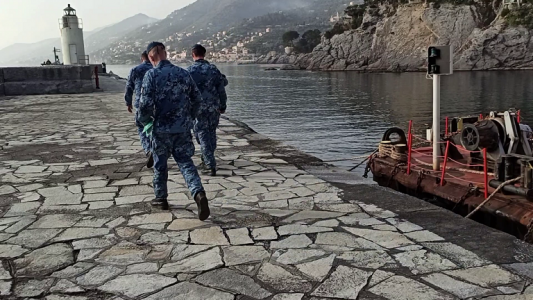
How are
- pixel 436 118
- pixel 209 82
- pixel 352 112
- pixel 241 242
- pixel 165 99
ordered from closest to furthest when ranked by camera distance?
pixel 241 242
pixel 165 99
pixel 209 82
pixel 436 118
pixel 352 112

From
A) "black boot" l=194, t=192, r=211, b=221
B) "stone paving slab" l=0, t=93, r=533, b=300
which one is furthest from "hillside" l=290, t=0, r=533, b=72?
"black boot" l=194, t=192, r=211, b=221

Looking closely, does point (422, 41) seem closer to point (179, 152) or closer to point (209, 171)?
point (209, 171)

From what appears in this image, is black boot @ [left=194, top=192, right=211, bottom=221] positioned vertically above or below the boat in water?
above

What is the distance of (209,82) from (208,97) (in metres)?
0.22

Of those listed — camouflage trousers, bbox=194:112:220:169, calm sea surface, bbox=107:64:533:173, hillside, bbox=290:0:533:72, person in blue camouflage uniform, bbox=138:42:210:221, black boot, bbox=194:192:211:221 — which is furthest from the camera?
hillside, bbox=290:0:533:72

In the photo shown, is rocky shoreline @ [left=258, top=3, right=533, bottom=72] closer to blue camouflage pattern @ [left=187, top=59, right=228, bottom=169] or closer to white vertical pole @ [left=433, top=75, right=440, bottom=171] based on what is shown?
white vertical pole @ [left=433, top=75, right=440, bottom=171]

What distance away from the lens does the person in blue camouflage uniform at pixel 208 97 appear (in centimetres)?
735

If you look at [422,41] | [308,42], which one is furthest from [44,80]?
[308,42]

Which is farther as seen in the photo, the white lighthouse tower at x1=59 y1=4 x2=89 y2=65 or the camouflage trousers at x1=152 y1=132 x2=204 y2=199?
the white lighthouse tower at x1=59 y1=4 x2=89 y2=65

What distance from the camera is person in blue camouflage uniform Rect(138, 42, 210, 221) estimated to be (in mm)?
5262

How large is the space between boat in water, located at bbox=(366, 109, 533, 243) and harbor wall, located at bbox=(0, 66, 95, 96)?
1747 cm

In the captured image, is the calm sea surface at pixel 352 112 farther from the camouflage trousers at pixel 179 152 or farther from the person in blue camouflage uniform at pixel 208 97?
the camouflage trousers at pixel 179 152

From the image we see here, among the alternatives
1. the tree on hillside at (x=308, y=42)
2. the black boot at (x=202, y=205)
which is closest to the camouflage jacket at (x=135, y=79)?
the black boot at (x=202, y=205)

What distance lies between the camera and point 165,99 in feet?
17.4
